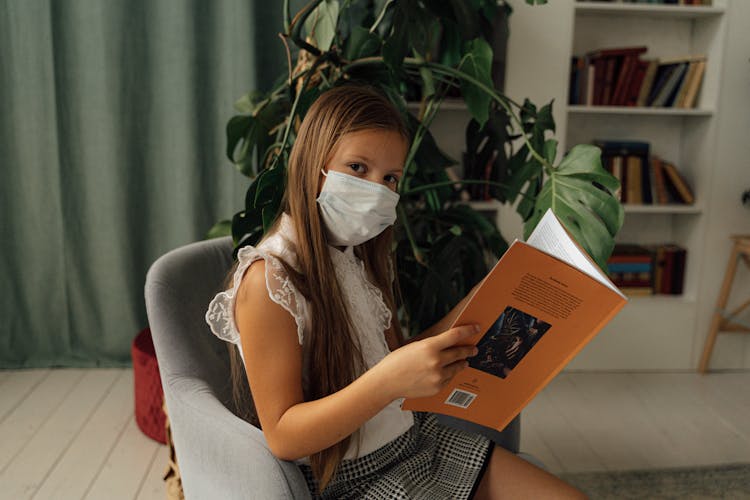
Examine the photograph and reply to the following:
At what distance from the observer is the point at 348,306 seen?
116 cm

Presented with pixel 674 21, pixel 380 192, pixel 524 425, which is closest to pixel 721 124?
pixel 674 21

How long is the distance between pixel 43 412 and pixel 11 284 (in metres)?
0.63

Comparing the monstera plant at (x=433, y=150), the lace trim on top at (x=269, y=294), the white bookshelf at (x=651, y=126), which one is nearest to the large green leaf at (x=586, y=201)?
the monstera plant at (x=433, y=150)

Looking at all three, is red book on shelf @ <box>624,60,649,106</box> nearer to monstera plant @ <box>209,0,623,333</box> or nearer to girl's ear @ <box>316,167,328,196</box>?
monstera plant @ <box>209,0,623,333</box>

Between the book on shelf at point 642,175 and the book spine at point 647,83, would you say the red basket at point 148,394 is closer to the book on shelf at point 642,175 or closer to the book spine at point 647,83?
the book on shelf at point 642,175

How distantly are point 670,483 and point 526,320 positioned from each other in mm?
1408

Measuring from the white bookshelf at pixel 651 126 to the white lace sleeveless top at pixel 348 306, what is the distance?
5.75 ft

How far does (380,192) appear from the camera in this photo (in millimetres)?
1090

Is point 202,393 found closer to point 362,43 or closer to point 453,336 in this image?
point 453,336

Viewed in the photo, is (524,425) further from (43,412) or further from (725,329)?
(43,412)

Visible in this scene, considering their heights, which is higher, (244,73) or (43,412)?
(244,73)

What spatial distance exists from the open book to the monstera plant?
46 cm

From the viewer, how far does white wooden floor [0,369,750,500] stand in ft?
6.86

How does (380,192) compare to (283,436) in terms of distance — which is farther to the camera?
(380,192)
